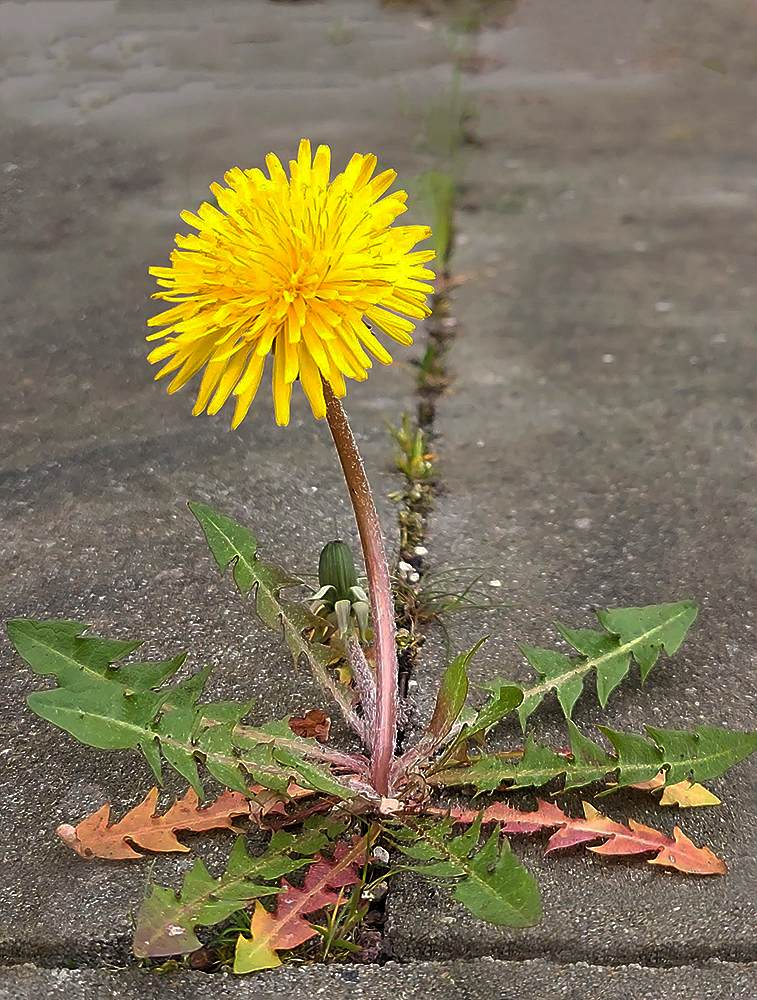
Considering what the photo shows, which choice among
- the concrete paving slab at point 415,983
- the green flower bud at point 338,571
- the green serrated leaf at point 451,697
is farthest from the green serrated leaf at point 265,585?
the concrete paving slab at point 415,983

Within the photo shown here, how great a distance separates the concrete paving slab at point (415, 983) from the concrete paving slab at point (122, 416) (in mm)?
48

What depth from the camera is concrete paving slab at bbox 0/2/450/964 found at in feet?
4.67

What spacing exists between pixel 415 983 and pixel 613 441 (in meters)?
1.39

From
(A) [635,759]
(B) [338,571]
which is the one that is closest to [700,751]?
(A) [635,759]

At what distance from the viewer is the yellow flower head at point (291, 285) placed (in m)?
1.20

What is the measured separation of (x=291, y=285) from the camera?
1.21 metres

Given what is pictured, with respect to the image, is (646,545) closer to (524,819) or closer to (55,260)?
(524,819)

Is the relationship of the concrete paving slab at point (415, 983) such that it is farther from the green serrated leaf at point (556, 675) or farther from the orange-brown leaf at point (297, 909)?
the green serrated leaf at point (556, 675)

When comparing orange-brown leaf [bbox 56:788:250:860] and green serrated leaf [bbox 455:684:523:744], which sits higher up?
green serrated leaf [bbox 455:684:523:744]

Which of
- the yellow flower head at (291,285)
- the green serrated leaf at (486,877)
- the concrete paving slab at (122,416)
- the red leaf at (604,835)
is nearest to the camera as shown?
the green serrated leaf at (486,877)

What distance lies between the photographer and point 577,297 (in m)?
2.83

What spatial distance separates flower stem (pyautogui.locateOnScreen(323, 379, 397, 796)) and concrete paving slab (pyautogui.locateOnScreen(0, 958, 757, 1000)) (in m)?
0.24

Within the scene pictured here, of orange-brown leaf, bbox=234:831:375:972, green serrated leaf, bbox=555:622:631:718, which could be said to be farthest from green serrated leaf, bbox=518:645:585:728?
orange-brown leaf, bbox=234:831:375:972

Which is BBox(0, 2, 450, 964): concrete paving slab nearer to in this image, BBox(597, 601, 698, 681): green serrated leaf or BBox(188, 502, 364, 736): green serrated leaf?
BBox(188, 502, 364, 736): green serrated leaf
